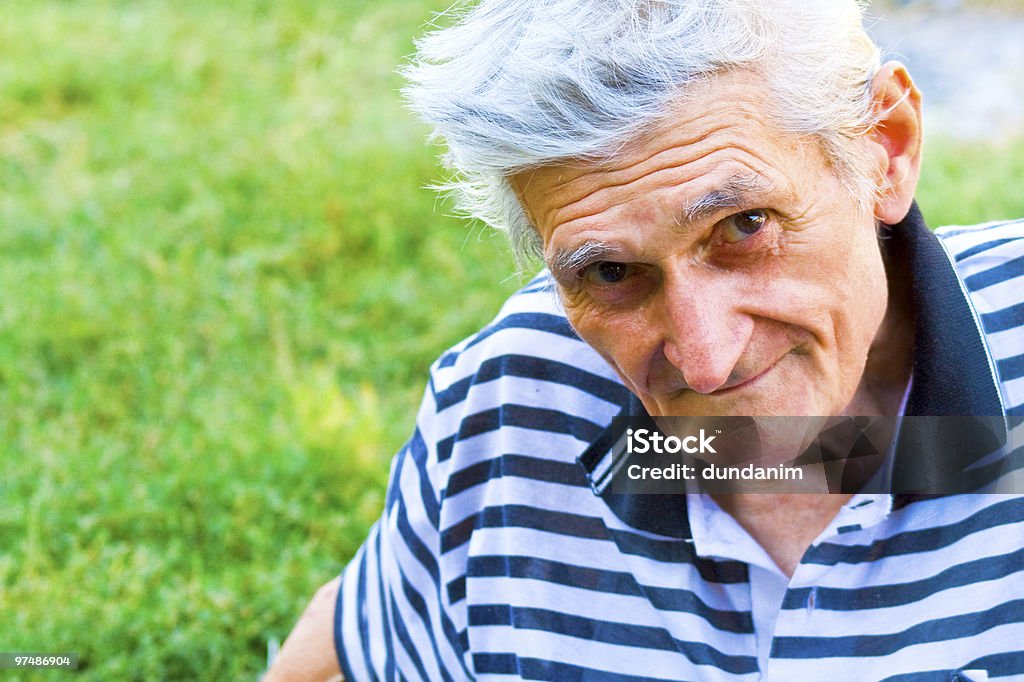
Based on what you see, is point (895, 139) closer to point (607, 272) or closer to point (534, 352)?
point (607, 272)

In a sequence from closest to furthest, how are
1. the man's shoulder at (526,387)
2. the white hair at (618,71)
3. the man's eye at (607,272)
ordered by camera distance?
1. the white hair at (618,71)
2. the man's eye at (607,272)
3. the man's shoulder at (526,387)

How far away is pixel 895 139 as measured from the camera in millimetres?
1546

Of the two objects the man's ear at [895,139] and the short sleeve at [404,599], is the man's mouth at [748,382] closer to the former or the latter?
the man's ear at [895,139]

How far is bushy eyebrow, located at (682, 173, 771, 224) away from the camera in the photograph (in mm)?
1381

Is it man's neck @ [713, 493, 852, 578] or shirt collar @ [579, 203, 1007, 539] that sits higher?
shirt collar @ [579, 203, 1007, 539]

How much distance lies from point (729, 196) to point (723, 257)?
3.2 inches

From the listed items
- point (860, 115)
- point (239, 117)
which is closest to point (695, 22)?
point (860, 115)

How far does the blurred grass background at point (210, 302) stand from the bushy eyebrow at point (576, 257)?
1.57 meters

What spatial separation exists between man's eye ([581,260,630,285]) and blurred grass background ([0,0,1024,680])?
63.2 inches

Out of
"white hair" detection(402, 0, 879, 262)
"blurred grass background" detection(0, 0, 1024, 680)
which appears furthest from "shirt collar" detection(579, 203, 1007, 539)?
"blurred grass background" detection(0, 0, 1024, 680)

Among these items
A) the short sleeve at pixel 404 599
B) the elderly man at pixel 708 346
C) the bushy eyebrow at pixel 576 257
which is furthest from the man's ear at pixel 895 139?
the short sleeve at pixel 404 599

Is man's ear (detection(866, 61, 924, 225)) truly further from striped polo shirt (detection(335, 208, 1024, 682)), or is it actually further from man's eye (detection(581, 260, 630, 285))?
man's eye (detection(581, 260, 630, 285))

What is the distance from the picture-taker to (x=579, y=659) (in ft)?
5.60

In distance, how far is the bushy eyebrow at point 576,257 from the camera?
1.44m
